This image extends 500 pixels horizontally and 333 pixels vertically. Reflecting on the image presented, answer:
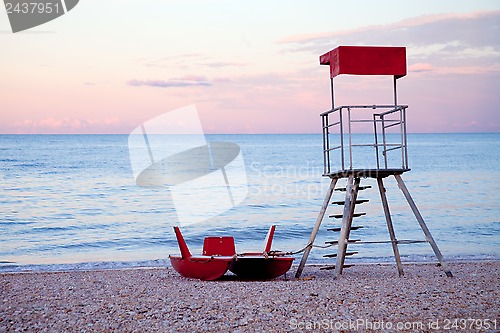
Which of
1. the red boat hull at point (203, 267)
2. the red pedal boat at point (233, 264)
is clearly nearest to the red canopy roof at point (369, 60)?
the red pedal boat at point (233, 264)

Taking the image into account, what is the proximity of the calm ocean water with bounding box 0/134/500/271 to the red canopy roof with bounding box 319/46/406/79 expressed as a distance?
7.75 metres

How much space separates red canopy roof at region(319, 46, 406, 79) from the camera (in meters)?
12.8

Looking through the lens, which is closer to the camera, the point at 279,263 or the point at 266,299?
the point at 266,299

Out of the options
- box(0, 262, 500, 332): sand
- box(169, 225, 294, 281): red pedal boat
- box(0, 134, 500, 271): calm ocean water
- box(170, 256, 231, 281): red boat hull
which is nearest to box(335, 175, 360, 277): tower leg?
box(0, 262, 500, 332): sand

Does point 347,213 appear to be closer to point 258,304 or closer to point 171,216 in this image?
point 258,304

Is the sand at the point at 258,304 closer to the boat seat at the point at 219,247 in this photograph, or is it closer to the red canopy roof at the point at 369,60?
the boat seat at the point at 219,247

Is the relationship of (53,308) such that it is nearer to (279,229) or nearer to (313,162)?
(279,229)

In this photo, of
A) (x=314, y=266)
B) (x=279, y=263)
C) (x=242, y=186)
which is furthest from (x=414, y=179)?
(x=279, y=263)

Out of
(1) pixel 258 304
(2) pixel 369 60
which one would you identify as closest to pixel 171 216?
(2) pixel 369 60

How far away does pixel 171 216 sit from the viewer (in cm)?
3316

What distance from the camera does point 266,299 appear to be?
10578mm

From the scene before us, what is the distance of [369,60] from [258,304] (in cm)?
537

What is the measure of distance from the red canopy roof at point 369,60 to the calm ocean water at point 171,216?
7752mm

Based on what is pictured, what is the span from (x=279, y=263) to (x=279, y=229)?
14.1 m
